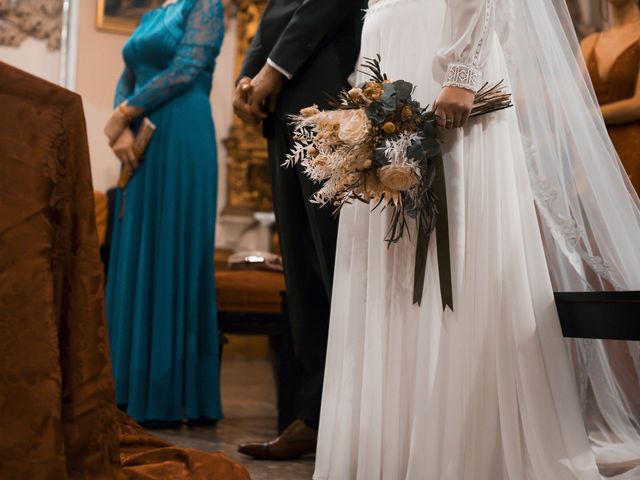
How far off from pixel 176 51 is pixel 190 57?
9 centimetres

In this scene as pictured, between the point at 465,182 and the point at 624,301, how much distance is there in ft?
1.89

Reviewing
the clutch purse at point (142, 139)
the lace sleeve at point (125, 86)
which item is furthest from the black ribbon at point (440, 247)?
the lace sleeve at point (125, 86)

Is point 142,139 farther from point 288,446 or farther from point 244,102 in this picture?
point 288,446

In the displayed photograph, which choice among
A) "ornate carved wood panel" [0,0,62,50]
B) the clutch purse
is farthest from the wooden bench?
"ornate carved wood panel" [0,0,62,50]

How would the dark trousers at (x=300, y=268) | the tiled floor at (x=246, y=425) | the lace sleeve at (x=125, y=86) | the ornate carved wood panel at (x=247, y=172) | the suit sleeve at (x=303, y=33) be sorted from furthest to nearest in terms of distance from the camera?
the ornate carved wood panel at (x=247, y=172) → the lace sleeve at (x=125, y=86) → the dark trousers at (x=300, y=268) → the suit sleeve at (x=303, y=33) → the tiled floor at (x=246, y=425)

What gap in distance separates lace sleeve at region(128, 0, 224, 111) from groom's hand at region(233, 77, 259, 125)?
2.83ft

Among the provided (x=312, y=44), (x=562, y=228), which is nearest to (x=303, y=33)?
(x=312, y=44)

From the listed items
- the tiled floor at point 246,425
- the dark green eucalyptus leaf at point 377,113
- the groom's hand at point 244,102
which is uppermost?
the groom's hand at point 244,102

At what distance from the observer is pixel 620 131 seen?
116 inches

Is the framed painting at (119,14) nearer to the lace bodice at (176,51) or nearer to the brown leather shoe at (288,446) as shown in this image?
the lace bodice at (176,51)

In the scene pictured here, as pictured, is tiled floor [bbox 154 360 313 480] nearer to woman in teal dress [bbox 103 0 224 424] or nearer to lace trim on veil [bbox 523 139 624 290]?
woman in teal dress [bbox 103 0 224 424]

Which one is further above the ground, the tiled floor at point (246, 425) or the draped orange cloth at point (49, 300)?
the draped orange cloth at point (49, 300)

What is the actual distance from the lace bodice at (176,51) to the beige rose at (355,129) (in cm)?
181

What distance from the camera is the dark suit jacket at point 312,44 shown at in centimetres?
266
